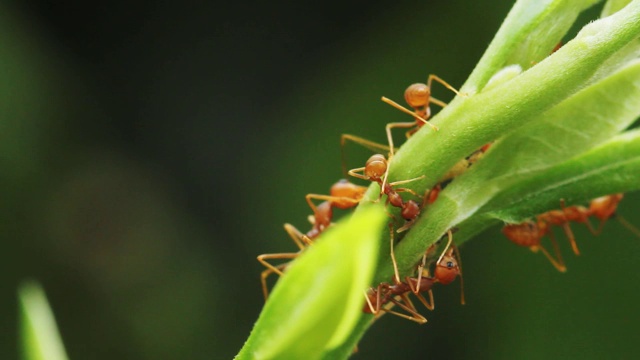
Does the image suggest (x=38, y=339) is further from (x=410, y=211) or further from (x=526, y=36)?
(x=526, y=36)

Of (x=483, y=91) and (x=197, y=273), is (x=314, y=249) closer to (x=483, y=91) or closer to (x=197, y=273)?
(x=483, y=91)

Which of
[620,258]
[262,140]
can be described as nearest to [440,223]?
[620,258]

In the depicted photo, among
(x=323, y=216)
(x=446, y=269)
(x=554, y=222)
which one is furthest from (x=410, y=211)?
(x=554, y=222)

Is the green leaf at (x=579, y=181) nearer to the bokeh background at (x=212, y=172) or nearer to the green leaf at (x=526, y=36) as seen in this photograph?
the green leaf at (x=526, y=36)

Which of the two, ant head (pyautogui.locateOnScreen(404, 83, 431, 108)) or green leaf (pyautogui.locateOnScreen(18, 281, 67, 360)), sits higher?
green leaf (pyautogui.locateOnScreen(18, 281, 67, 360))

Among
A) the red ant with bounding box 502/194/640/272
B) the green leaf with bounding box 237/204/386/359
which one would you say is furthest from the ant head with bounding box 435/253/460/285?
the green leaf with bounding box 237/204/386/359

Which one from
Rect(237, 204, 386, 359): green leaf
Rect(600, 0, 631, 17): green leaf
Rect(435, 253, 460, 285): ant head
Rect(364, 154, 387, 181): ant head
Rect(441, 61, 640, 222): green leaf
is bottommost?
Rect(435, 253, 460, 285): ant head

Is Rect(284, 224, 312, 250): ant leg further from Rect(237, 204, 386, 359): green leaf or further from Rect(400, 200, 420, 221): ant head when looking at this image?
Rect(237, 204, 386, 359): green leaf
